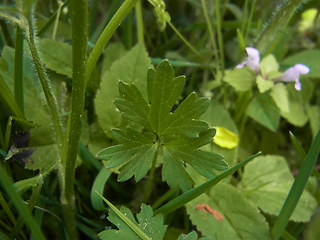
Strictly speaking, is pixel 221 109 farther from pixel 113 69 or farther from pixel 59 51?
pixel 59 51

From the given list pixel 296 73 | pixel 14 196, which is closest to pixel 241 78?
pixel 296 73

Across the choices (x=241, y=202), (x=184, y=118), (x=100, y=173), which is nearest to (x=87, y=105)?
(x=100, y=173)

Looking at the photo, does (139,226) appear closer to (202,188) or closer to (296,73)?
(202,188)

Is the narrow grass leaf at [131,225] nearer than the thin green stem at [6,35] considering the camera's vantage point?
Yes

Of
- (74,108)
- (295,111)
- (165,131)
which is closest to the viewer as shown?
(74,108)

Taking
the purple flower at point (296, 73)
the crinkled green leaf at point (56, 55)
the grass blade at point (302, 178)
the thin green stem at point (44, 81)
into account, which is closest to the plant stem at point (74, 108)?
the thin green stem at point (44, 81)

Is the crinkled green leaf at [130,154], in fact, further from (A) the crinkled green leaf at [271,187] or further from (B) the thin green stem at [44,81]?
(A) the crinkled green leaf at [271,187]
